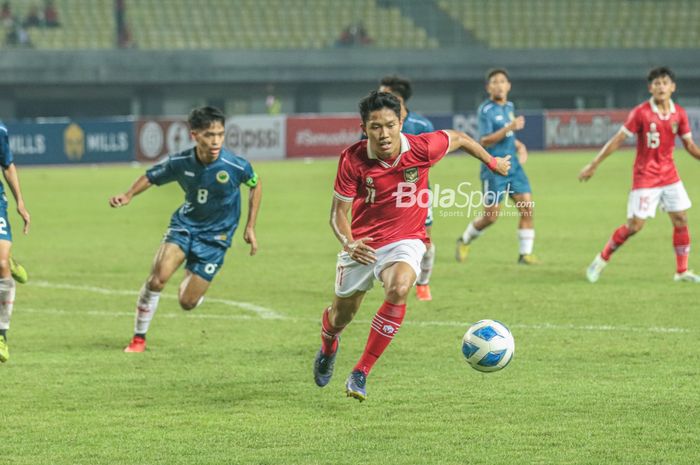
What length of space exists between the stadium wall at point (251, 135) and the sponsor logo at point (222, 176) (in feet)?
79.4

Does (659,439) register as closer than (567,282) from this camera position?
Yes

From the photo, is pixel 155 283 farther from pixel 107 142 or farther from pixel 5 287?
pixel 107 142

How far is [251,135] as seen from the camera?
35.9m

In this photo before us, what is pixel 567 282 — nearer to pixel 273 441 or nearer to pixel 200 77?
pixel 273 441

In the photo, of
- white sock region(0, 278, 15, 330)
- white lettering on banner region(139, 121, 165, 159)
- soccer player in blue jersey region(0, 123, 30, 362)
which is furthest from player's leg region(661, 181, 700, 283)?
white lettering on banner region(139, 121, 165, 159)

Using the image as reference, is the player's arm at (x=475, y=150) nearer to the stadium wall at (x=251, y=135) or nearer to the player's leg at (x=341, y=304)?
the player's leg at (x=341, y=304)

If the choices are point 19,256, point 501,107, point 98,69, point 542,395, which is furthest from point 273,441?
point 98,69

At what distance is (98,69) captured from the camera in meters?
39.9

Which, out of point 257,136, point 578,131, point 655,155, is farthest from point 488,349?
Result: point 578,131

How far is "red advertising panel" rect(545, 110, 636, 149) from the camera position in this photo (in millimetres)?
39562

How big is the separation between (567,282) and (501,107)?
2.34 m

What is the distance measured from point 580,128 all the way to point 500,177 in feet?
85.5

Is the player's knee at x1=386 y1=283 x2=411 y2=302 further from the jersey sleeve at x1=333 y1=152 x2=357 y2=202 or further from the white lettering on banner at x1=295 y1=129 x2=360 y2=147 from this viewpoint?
the white lettering on banner at x1=295 y1=129 x2=360 y2=147

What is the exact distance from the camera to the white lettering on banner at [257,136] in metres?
35.3
